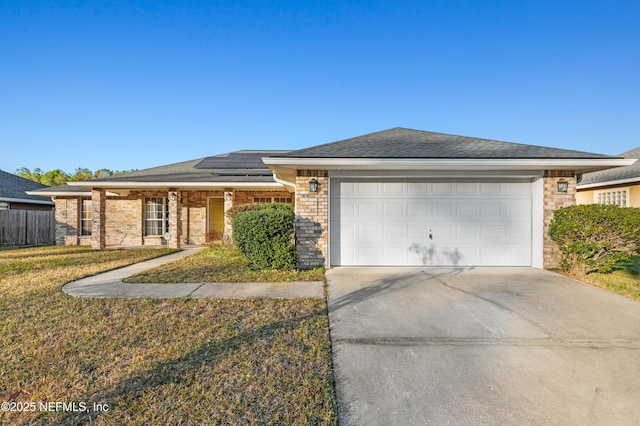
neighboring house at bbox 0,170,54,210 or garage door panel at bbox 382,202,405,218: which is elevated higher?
neighboring house at bbox 0,170,54,210

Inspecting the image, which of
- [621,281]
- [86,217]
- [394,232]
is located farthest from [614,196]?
[86,217]

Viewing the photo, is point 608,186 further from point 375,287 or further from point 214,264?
point 214,264

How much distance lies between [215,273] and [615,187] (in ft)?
51.3

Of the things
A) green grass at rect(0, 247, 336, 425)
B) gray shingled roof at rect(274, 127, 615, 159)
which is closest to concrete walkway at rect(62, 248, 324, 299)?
green grass at rect(0, 247, 336, 425)

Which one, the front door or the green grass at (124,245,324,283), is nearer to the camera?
the green grass at (124,245,324,283)

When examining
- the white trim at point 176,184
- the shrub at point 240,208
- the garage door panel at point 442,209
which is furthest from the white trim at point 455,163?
the white trim at point 176,184

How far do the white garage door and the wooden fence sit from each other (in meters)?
15.6

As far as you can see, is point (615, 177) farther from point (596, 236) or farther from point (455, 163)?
point (455, 163)

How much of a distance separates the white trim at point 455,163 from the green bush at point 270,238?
125 cm

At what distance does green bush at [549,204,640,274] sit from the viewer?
216 inches

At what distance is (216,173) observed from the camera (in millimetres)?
11516

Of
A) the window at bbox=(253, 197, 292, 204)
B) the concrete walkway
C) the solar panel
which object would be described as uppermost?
the solar panel

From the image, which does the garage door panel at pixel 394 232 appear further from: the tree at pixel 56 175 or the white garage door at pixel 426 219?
the tree at pixel 56 175

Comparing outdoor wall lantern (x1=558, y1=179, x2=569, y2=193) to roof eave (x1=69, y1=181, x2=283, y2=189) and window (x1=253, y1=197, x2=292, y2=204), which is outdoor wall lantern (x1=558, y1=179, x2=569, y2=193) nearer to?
roof eave (x1=69, y1=181, x2=283, y2=189)
